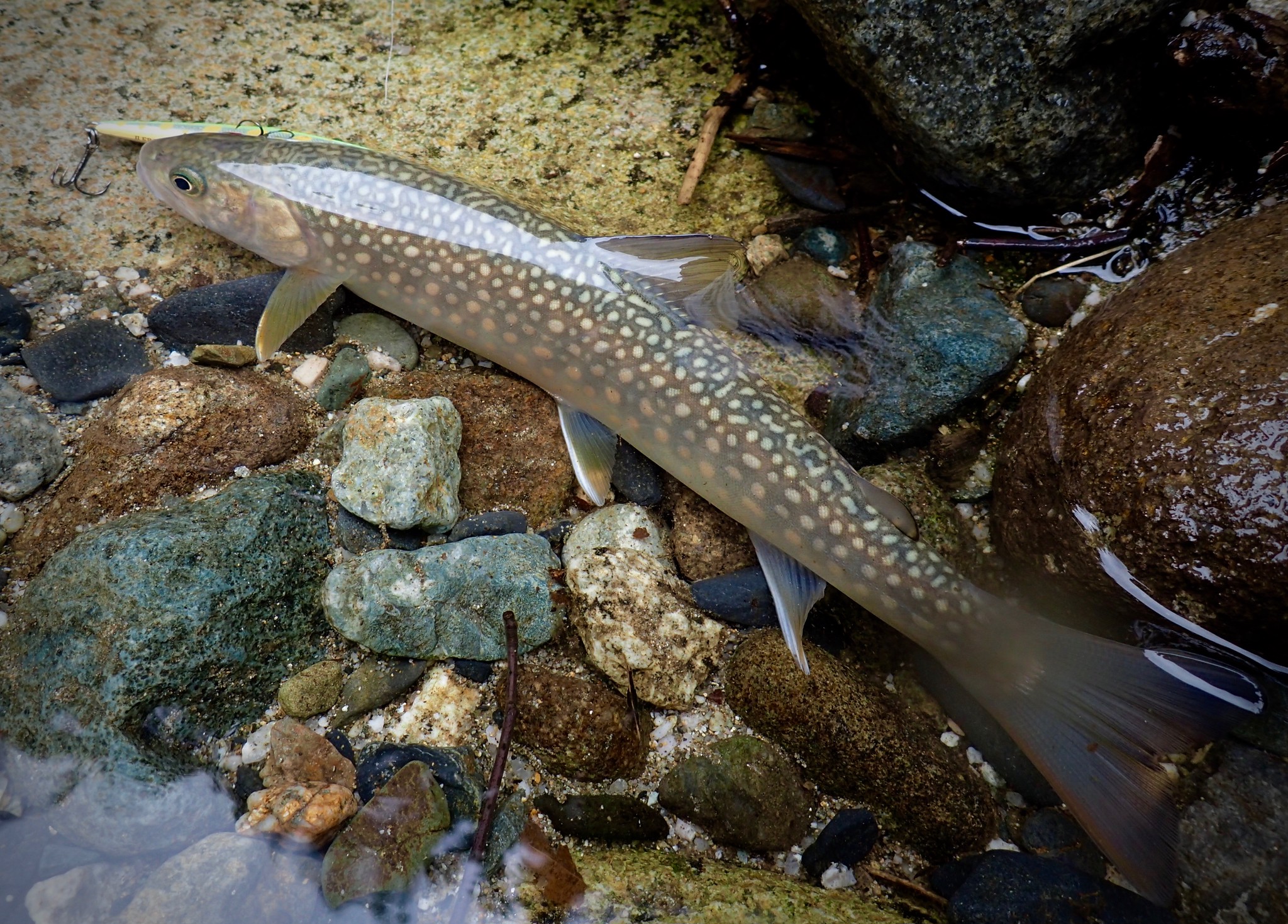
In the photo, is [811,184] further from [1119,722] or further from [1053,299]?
[1119,722]

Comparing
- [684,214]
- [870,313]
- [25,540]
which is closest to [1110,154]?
[870,313]

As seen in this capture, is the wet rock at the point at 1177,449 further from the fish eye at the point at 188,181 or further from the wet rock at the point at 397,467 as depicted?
the fish eye at the point at 188,181

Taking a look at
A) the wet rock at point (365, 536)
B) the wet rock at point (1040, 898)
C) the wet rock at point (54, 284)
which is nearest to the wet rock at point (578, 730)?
the wet rock at point (365, 536)

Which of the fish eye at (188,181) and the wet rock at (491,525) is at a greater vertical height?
the fish eye at (188,181)

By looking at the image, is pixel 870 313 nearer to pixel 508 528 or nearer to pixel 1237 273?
pixel 1237 273

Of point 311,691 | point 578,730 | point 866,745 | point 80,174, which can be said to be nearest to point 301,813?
point 311,691

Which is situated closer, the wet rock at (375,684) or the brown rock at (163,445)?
the wet rock at (375,684)
